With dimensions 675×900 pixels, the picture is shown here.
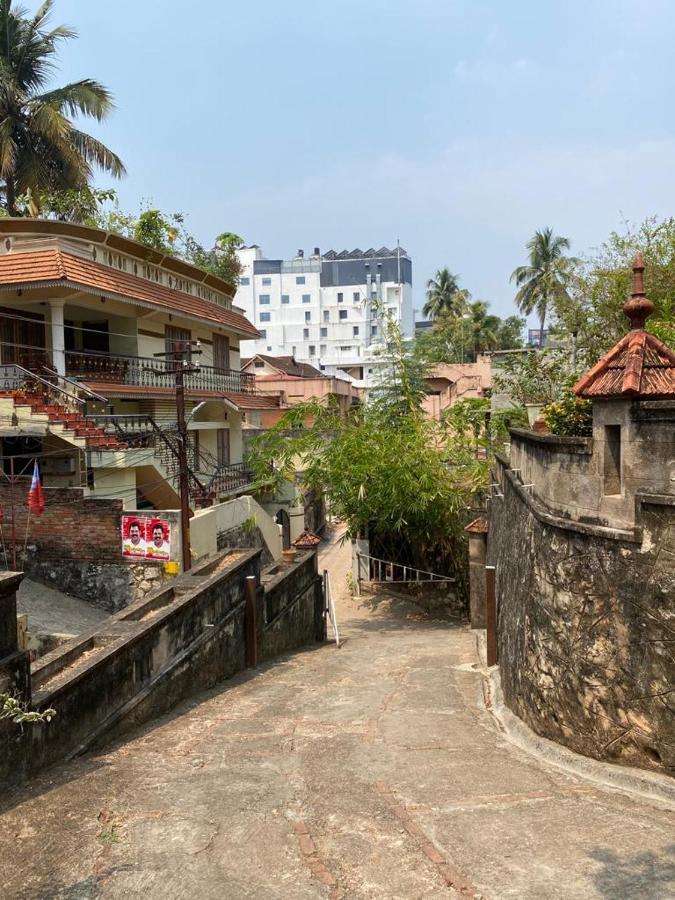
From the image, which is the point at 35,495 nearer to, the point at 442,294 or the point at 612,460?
the point at 612,460

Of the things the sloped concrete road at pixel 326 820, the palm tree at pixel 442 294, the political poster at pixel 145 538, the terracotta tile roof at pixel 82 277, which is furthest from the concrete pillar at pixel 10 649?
the palm tree at pixel 442 294

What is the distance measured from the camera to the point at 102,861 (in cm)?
551

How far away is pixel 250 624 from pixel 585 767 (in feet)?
22.9

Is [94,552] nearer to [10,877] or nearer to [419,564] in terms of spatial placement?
[419,564]

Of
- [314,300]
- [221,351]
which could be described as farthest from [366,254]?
[221,351]

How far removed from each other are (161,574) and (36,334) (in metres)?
7.73

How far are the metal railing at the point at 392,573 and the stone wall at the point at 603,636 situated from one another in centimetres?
1204

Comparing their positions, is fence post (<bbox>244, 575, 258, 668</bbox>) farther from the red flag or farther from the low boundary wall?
the red flag

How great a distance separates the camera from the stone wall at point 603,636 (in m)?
6.84

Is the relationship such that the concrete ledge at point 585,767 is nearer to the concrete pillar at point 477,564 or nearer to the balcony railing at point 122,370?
the concrete pillar at point 477,564

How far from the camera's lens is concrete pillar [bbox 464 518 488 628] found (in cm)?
1612

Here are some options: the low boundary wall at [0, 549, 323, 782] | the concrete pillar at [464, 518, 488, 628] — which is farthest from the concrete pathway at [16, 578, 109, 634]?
the concrete pillar at [464, 518, 488, 628]

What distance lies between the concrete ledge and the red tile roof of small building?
3.47 metres

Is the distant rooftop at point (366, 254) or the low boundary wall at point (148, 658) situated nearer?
the low boundary wall at point (148, 658)
